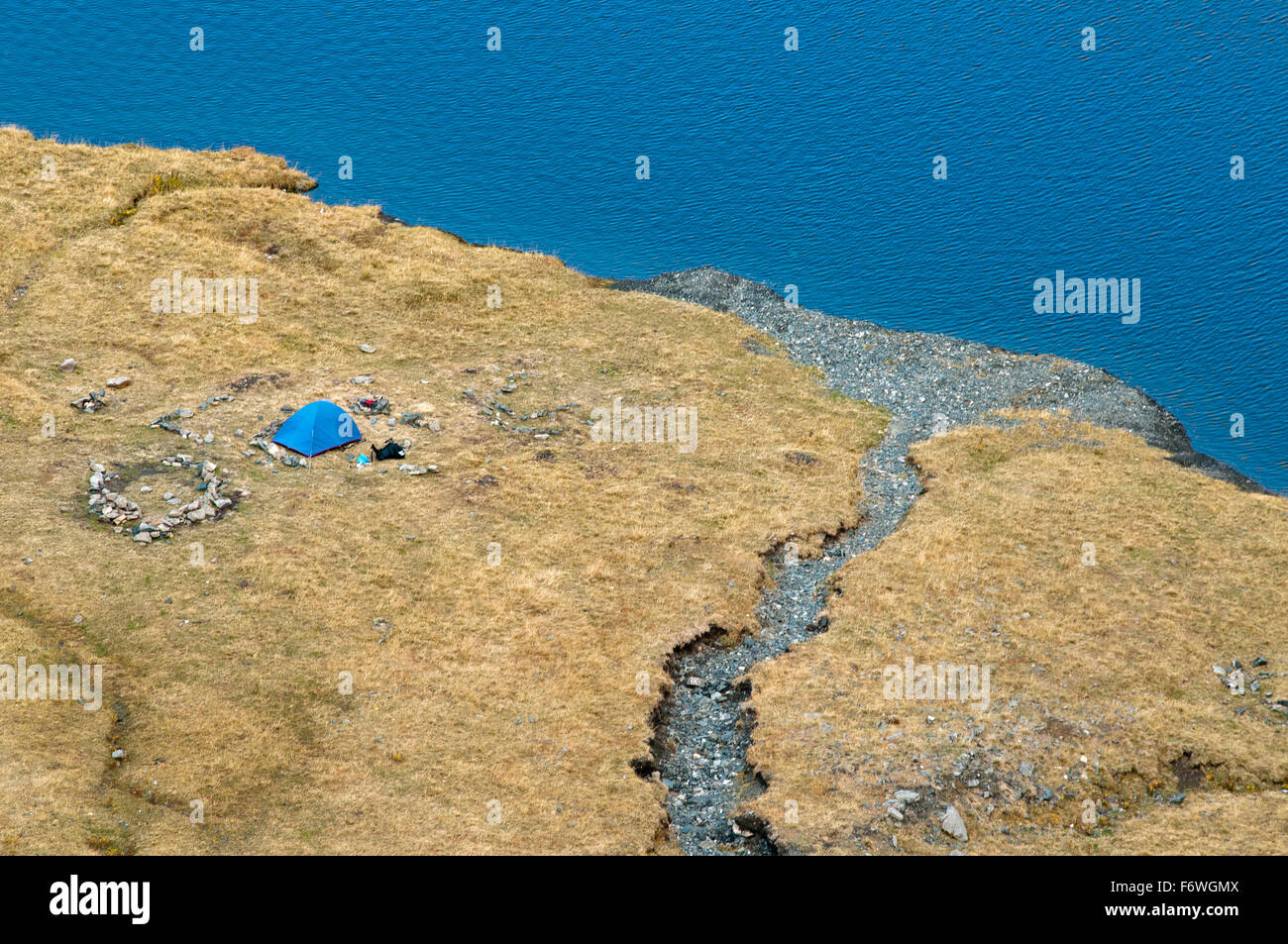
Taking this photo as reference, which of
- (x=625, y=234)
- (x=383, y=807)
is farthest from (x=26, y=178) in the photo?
(x=383, y=807)

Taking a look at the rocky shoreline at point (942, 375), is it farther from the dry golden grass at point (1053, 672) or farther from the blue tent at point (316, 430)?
the blue tent at point (316, 430)

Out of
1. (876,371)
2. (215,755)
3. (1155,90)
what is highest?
(1155,90)

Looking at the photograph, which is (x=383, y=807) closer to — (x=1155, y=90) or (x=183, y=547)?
(x=183, y=547)

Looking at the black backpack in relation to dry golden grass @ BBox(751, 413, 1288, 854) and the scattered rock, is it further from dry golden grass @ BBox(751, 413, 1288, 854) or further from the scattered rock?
the scattered rock

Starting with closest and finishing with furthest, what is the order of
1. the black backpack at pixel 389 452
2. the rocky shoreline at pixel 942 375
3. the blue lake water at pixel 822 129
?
the black backpack at pixel 389 452 → the rocky shoreline at pixel 942 375 → the blue lake water at pixel 822 129

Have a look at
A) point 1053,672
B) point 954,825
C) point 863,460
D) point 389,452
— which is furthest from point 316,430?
point 1053,672

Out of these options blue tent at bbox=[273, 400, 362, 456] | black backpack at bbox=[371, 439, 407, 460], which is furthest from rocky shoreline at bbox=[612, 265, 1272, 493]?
blue tent at bbox=[273, 400, 362, 456]

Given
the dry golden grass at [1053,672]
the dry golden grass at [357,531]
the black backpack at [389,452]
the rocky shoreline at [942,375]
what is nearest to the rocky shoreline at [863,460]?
the rocky shoreline at [942,375]
